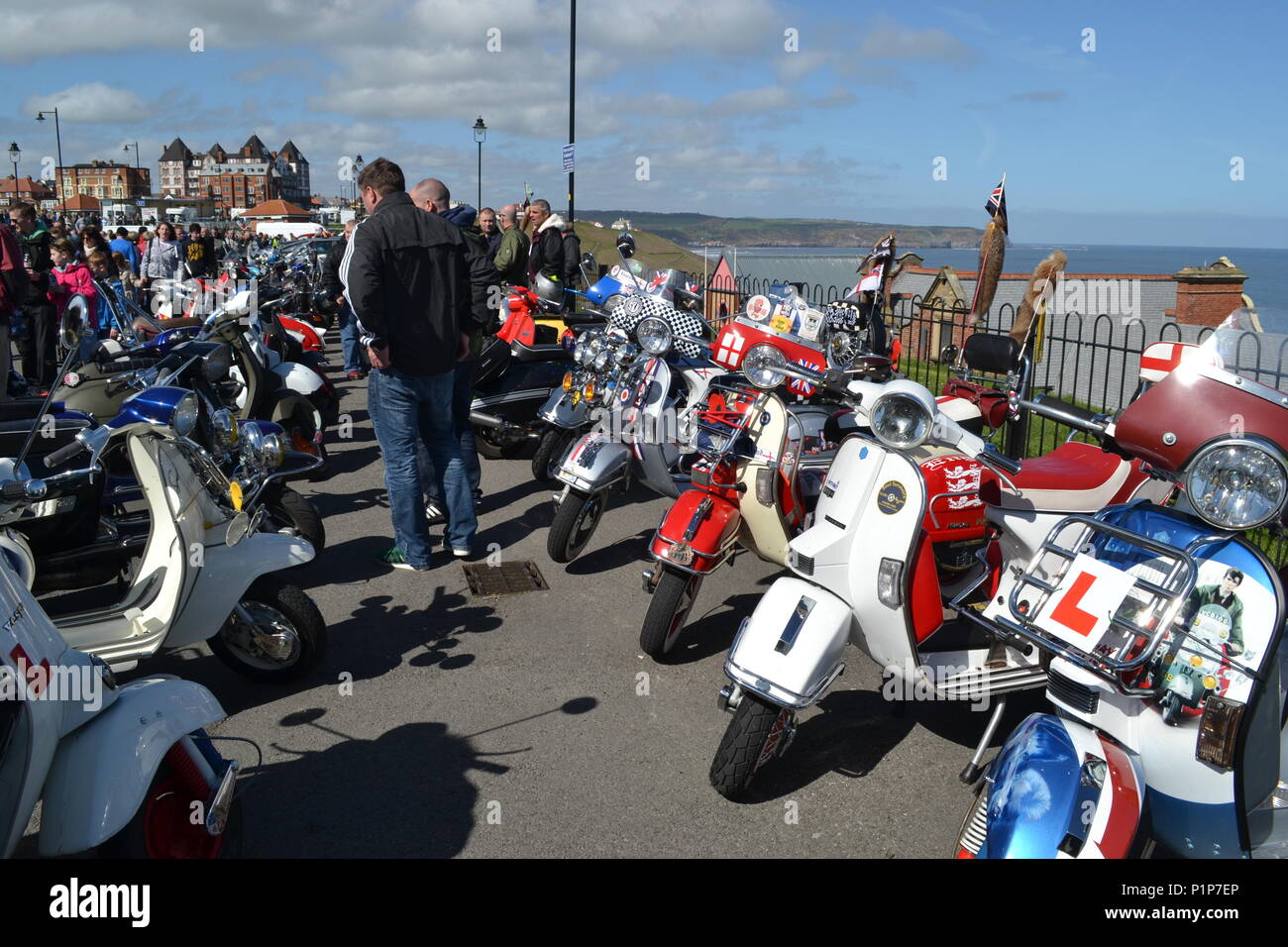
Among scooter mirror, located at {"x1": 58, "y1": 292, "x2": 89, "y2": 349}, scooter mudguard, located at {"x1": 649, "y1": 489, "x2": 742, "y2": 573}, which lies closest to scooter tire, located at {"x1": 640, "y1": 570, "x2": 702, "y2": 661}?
scooter mudguard, located at {"x1": 649, "y1": 489, "x2": 742, "y2": 573}

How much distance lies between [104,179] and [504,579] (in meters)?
128

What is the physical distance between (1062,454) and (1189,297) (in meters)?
8.48

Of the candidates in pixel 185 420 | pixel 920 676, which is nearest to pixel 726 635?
pixel 920 676

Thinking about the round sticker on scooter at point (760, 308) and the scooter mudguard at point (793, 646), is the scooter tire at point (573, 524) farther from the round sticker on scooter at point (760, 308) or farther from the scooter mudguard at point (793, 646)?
the scooter mudguard at point (793, 646)

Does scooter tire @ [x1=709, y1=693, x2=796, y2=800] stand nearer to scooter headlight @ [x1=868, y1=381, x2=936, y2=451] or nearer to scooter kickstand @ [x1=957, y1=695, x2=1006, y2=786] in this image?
scooter kickstand @ [x1=957, y1=695, x2=1006, y2=786]

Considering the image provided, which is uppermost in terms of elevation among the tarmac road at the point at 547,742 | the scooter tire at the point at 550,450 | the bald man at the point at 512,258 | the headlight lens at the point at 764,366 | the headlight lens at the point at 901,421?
the bald man at the point at 512,258

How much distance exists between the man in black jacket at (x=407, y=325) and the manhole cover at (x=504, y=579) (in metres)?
0.31

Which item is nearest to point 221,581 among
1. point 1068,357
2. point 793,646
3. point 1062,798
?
point 793,646

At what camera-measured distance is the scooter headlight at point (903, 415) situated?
3029 mm

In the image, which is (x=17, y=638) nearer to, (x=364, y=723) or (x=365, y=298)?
(x=364, y=723)

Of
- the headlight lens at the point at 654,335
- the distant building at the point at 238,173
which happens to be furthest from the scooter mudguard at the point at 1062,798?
the distant building at the point at 238,173

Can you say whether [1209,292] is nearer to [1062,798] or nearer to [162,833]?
[1062,798]

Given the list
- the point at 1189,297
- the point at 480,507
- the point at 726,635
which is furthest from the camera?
the point at 1189,297
